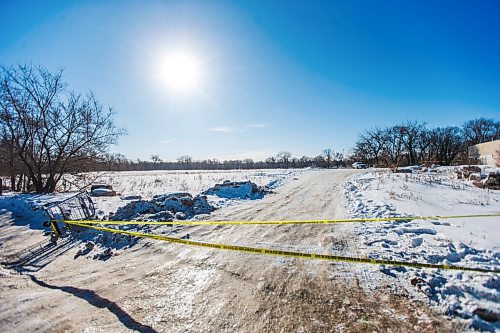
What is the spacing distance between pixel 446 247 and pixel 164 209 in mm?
8655

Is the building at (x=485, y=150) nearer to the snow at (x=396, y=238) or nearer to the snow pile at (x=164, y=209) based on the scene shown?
the snow at (x=396, y=238)

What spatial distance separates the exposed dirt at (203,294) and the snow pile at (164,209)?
9.40 feet

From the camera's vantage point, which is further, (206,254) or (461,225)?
(461,225)

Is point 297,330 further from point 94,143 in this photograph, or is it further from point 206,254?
point 94,143

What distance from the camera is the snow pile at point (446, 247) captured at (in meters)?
3.06

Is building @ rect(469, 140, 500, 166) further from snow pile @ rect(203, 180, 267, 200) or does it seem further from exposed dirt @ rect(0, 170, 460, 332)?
exposed dirt @ rect(0, 170, 460, 332)

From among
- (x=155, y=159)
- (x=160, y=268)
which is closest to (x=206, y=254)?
(x=160, y=268)

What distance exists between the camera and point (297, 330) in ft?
9.29

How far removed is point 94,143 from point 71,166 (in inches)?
88.1

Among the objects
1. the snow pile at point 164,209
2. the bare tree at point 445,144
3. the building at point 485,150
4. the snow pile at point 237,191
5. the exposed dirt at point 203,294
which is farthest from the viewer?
the bare tree at point 445,144

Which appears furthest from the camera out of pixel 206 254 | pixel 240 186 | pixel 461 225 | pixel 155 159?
pixel 155 159

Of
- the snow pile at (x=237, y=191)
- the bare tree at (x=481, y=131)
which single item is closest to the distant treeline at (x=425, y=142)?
the bare tree at (x=481, y=131)

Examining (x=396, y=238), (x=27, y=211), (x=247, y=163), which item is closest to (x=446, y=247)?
(x=396, y=238)

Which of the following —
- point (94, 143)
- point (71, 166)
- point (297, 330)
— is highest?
point (94, 143)
